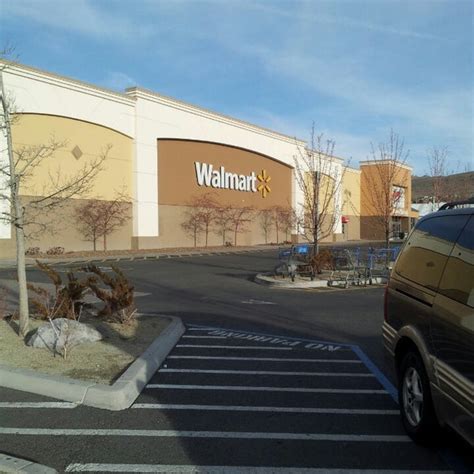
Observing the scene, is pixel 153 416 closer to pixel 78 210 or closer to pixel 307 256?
pixel 307 256

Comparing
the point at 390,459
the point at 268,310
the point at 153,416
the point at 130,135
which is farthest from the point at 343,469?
the point at 130,135

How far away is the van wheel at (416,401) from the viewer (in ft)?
13.4

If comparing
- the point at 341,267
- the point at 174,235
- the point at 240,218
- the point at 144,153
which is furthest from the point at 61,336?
the point at 240,218

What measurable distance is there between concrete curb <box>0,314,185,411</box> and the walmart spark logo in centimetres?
4366

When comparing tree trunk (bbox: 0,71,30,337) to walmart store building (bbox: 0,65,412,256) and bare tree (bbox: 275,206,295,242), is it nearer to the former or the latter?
walmart store building (bbox: 0,65,412,256)

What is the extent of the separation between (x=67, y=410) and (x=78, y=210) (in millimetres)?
28255

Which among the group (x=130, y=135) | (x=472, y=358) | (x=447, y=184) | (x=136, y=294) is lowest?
(x=136, y=294)

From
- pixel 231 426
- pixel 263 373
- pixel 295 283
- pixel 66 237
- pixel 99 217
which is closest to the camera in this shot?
pixel 231 426

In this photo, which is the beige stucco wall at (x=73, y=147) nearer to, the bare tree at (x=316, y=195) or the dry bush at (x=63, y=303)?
the bare tree at (x=316, y=195)

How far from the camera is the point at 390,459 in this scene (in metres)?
4.00

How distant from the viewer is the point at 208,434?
4520mm

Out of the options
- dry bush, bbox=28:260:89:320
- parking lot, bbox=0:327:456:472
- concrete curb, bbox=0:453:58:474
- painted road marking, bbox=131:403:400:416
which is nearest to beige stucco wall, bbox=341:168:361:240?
dry bush, bbox=28:260:89:320

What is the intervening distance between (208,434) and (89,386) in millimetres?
1448

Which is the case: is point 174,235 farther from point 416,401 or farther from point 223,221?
point 416,401
